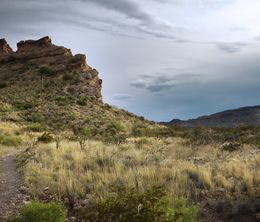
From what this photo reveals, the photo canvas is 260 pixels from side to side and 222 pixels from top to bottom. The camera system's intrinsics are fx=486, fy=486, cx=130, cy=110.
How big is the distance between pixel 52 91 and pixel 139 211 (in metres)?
48.2

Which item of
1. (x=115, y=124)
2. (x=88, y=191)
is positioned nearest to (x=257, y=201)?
(x=88, y=191)

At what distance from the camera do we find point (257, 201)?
33.8 ft

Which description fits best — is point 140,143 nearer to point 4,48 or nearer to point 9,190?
point 9,190

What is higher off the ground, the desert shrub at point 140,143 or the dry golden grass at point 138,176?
the desert shrub at point 140,143

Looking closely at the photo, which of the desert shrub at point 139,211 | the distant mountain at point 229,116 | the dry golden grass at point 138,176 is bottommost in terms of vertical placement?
the desert shrub at point 139,211

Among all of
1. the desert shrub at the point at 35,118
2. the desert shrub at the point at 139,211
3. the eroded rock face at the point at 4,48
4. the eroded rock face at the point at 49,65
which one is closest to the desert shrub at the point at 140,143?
the desert shrub at the point at 139,211

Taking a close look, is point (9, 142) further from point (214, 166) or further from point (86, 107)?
point (86, 107)

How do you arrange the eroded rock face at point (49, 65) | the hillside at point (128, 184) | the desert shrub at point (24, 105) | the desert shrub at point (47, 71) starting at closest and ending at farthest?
1. the hillside at point (128, 184)
2. the desert shrub at point (24, 105)
3. the eroded rock face at point (49, 65)
4. the desert shrub at point (47, 71)

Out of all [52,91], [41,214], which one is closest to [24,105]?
[52,91]

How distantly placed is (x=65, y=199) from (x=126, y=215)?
2832 mm

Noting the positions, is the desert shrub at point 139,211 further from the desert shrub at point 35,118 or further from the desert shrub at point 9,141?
the desert shrub at point 35,118

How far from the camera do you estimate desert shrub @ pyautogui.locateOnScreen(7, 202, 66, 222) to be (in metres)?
9.25

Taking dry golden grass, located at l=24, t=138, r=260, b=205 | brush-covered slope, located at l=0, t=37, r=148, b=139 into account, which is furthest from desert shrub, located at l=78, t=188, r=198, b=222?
brush-covered slope, located at l=0, t=37, r=148, b=139

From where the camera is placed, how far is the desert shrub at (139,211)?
9133mm
